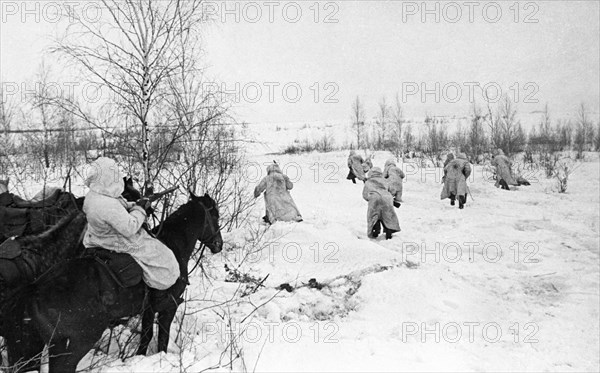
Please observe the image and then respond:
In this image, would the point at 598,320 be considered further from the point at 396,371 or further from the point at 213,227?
the point at 213,227

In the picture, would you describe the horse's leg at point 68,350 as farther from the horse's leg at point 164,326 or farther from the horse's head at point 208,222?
the horse's head at point 208,222

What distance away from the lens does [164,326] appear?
4383mm

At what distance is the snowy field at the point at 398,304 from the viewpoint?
14.6ft

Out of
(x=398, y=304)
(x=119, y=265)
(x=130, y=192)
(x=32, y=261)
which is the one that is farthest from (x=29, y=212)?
(x=398, y=304)

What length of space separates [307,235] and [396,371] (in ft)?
14.8

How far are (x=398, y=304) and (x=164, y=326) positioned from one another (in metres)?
3.14

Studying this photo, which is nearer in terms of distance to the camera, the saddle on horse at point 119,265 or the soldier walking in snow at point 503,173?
the saddle on horse at point 119,265

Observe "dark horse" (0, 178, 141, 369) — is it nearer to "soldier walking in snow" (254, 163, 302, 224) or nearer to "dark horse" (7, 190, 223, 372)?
"dark horse" (7, 190, 223, 372)

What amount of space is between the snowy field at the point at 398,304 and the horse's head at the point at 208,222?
0.74 meters

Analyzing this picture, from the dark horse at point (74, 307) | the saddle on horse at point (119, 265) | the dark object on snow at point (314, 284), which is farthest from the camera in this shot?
the dark object on snow at point (314, 284)

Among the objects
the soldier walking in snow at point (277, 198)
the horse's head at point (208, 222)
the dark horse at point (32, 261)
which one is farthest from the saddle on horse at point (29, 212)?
the soldier walking in snow at point (277, 198)

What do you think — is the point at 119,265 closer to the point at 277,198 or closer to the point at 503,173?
the point at 277,198

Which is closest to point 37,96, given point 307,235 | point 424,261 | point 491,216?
point 307,235

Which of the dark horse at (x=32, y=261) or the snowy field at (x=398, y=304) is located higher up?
the dark horse at (x=32, y=261)
